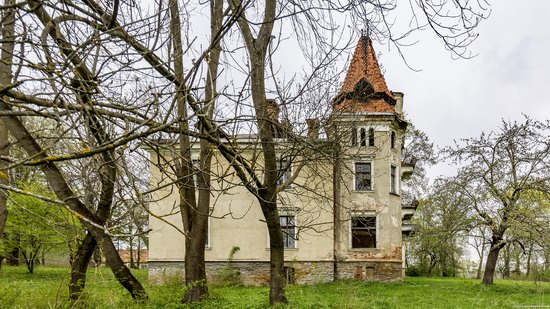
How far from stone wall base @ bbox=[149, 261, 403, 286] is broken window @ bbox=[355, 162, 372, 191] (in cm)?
325

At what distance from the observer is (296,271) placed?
19.9 m

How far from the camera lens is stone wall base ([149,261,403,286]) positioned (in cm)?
1966

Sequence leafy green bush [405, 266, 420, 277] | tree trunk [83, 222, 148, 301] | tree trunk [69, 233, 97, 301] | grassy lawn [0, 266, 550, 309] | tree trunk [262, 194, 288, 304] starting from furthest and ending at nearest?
leafy green bush [405, 266, 420, 277] < tree trunk [262, 194, 288, 304] < tree trunk [83, 222, 148, 301] < tree trunk [69, 233, 97, 301] < grassy lawn [0, 266, 550, 309]

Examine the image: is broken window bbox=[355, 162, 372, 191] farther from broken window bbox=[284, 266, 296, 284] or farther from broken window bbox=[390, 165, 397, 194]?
broken window bbox=[284, 266, 296, 284]

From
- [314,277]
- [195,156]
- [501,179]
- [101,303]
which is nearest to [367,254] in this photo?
[314,277]

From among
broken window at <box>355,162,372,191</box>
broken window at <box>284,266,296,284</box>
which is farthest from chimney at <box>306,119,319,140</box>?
broken window at <box>284,266,296,284</box>

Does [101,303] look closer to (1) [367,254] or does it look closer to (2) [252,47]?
(2) [252,47]

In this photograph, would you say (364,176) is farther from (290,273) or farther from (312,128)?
(312,128)

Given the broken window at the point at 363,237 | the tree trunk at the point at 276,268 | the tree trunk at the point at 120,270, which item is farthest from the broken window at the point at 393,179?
the tree trunk at the point at 120,270

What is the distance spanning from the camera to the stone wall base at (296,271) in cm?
1966

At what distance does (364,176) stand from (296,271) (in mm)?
5144

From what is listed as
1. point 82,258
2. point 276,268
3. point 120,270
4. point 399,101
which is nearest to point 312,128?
point 276,268

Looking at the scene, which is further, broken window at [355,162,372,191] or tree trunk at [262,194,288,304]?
broken window at [355,162,372,191]

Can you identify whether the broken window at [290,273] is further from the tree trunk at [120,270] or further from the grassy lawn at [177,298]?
the tree trunk at [120,270]
